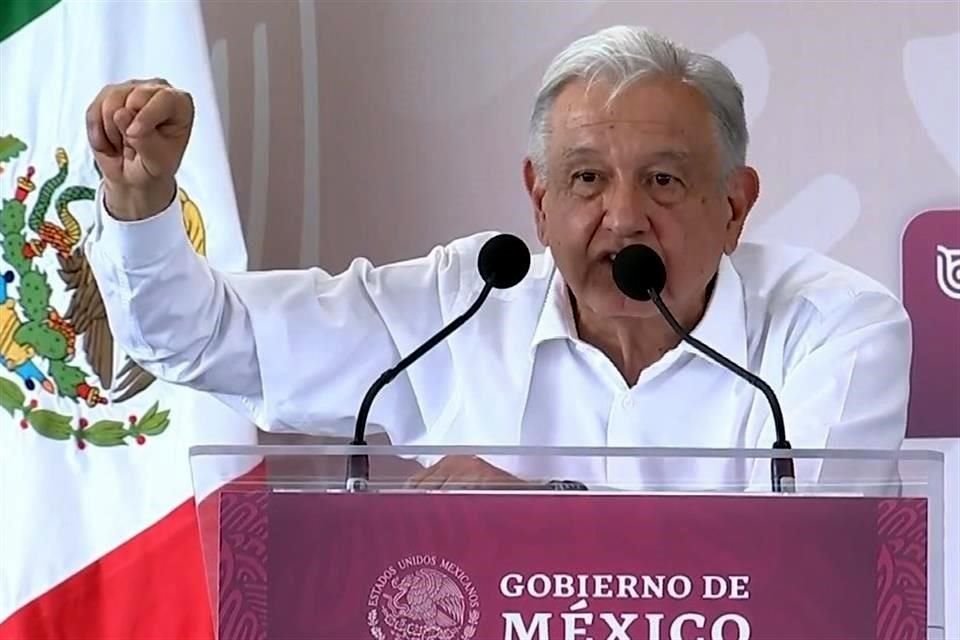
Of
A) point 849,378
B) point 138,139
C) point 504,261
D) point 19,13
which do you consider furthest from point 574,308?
point 19,13

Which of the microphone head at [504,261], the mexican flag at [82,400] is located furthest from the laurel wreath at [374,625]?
the mexican flag at [82,400]

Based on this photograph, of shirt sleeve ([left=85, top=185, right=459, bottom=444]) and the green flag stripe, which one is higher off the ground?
the green flag stripe

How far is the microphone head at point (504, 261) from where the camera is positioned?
108cm

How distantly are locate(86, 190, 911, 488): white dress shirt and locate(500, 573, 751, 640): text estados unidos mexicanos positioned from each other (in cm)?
52

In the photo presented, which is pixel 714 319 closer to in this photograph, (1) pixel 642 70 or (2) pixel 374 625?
(1) pixel 642 70

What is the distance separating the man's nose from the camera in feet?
4.35

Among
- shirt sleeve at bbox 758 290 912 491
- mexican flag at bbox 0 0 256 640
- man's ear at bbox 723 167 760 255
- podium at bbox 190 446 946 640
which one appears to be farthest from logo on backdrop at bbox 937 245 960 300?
podium at bbox 190 446 946 640

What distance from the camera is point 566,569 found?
0.79 meters

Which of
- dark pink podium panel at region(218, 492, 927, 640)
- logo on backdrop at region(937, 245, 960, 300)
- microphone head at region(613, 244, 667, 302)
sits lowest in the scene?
dark pink podium panel at region(218, 492, 927, 640)

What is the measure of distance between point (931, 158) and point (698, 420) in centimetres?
74

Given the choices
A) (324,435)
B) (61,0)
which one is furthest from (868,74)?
(61,0)

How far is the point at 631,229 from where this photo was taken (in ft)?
4.36

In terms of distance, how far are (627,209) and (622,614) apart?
62 centimetres

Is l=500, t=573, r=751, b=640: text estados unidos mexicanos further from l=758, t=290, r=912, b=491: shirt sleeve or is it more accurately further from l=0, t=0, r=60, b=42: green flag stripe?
l=0, t=0, r=60, b=42: green flag stripe
